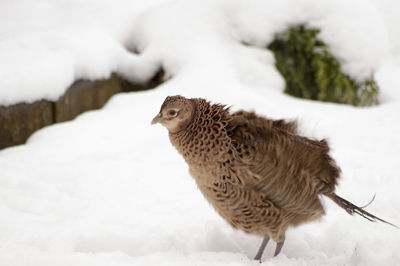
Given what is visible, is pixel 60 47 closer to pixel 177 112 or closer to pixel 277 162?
pixel 177 112

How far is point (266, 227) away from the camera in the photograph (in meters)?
2.33

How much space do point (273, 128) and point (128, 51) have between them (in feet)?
12.2

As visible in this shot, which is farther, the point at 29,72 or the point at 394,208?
the point at 29,72

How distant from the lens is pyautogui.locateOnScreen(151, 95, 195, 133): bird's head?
7.23 feet

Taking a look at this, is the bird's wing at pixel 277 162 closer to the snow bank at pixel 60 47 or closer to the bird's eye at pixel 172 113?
the bird's eye at pixel 172 113

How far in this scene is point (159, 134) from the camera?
13.6ft

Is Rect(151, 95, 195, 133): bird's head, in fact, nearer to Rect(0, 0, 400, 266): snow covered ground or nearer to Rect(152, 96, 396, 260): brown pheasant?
Rect(152, 96, 396, 260): brown pheasant

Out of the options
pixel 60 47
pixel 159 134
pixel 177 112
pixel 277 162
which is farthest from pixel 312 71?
pixel 177 112

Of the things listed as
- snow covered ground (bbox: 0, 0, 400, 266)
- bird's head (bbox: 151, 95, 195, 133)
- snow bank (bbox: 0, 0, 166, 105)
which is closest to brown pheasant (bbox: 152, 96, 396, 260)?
bird's head (bbox: 151, 95, 195, 133)

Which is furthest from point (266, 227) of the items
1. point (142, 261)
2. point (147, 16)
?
point (147, 16)

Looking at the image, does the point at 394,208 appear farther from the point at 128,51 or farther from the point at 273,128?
the point at 128,51

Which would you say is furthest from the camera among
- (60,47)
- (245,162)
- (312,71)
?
(312,71)

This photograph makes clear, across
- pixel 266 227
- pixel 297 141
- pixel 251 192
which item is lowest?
pixel 266 227

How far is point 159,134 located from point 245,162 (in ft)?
6.75
